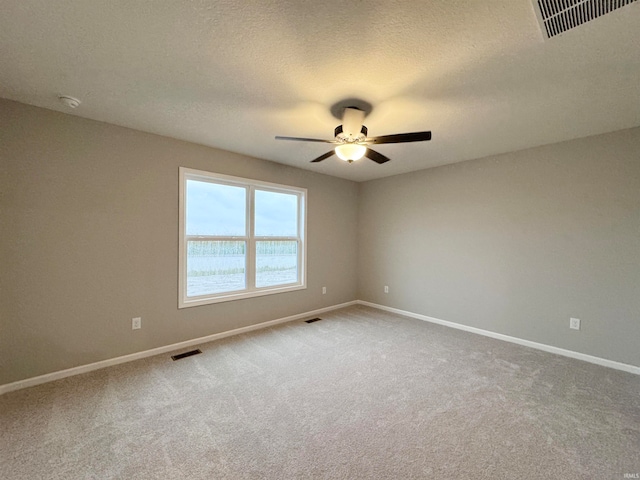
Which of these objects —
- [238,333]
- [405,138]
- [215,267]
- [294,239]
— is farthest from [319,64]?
[238,333]

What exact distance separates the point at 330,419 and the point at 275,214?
2.92 meters

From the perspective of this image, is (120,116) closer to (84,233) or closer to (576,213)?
(84,233)

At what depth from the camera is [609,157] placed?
2789mm

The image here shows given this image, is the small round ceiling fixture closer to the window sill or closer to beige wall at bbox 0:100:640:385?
beige wall at bbox 0:100:640:385

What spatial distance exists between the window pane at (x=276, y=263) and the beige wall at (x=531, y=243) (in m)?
1.73

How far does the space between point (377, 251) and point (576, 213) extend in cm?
274

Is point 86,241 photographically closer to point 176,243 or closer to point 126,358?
point 176,243

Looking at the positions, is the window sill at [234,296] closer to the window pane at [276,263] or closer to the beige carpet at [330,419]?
the window pane at [276,263]

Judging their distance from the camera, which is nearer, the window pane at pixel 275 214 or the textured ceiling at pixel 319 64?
the textured ceiling at pixel 319 64

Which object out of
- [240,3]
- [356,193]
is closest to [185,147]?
[240,3]

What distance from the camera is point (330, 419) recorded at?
6.33 feet

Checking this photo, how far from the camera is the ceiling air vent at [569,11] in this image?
1.28 meters

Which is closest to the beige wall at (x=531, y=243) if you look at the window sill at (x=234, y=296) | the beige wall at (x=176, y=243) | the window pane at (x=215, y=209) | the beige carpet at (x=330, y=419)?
the beige wall at (x=176, y=243)

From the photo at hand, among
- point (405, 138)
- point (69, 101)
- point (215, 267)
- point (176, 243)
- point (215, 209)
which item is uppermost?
point (69, 101)
